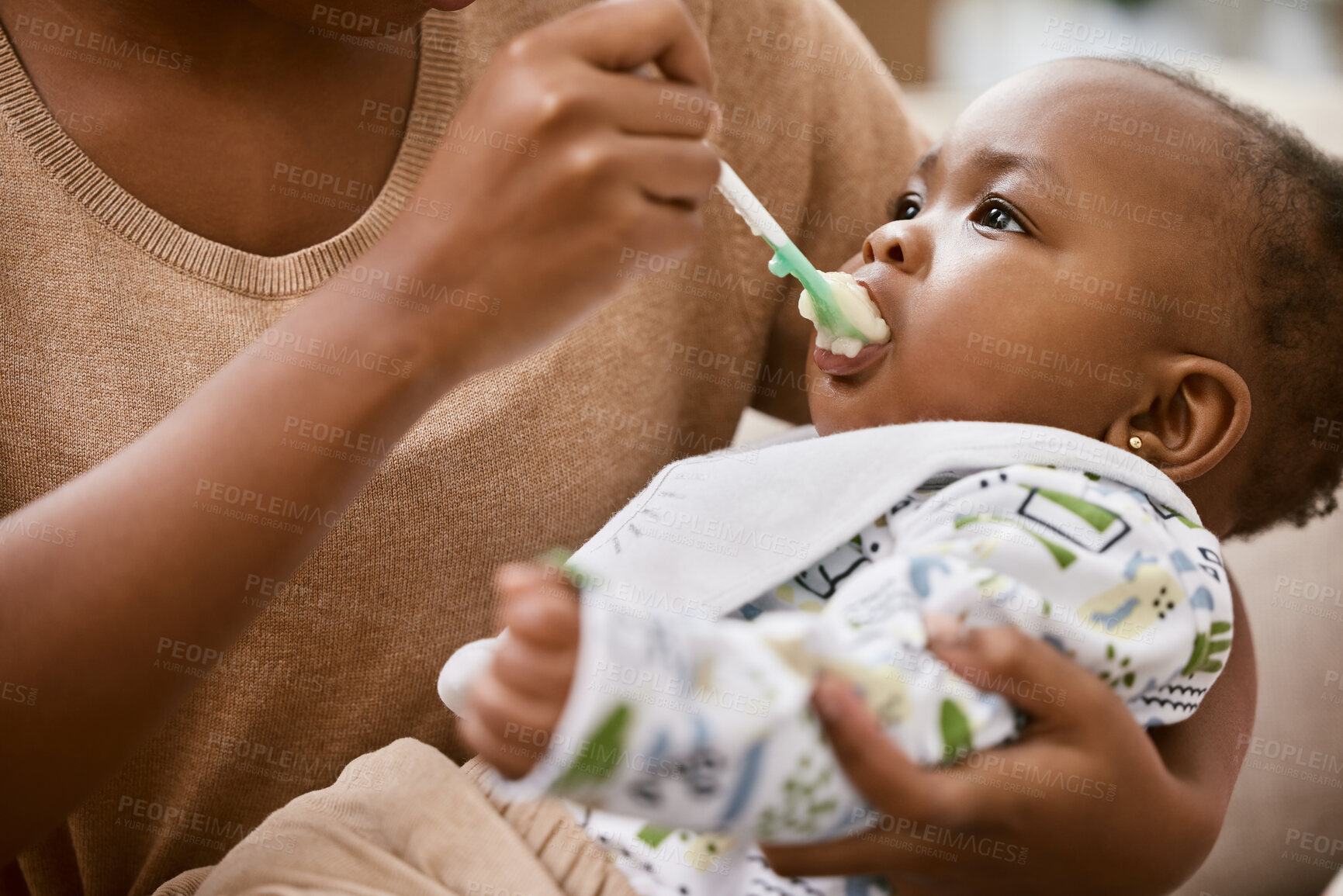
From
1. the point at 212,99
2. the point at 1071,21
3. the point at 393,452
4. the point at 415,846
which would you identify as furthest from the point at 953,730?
the point at 1071,21

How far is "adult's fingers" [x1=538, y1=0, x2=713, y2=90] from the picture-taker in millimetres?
619

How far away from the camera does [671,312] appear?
1131 millimetres

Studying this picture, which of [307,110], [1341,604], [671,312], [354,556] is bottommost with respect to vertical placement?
[1341,604]

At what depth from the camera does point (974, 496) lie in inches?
28.5

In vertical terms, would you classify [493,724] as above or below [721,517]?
above

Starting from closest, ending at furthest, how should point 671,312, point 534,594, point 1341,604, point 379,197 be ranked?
point 534,594
point 379,197
point 671,312
point 1341,604

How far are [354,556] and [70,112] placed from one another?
1.45 ft

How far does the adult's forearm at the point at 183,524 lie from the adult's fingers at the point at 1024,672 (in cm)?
34

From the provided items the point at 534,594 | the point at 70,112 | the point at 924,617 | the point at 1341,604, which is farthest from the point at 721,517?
the point at 1341,604

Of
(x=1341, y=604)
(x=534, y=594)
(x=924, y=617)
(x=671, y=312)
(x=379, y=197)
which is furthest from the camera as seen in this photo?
(x=1341, y=604)

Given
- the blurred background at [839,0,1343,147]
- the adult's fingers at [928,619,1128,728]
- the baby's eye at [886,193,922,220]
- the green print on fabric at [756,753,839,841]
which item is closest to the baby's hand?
the green print on fabric at [756,753,839,841]

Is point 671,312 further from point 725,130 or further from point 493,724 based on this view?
point 493,724

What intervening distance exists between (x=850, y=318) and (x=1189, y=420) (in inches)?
11.8

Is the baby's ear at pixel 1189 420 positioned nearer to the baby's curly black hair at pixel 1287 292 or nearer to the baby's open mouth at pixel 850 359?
the baby's curly black hair at pixel 1287 292
